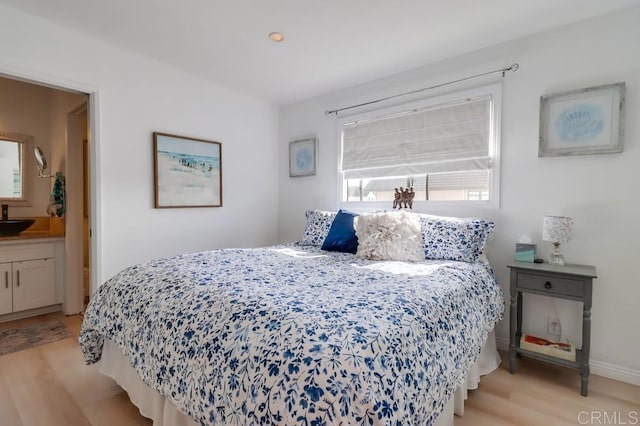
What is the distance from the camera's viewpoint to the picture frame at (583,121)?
2.01 m

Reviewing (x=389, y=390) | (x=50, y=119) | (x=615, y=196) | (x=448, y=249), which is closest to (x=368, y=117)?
(x=448, y=249)

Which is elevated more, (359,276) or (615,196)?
(615,196)

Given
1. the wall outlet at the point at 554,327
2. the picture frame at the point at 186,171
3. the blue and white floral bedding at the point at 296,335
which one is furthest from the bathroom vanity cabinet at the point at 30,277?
the wall outlet at the point at 554,327

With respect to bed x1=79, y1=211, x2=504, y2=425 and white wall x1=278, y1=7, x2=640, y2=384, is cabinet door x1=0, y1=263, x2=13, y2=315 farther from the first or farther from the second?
white wall x1=278, y1=7, x2=640, y2=384

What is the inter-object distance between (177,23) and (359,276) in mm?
2192

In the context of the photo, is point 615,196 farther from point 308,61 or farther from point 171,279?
point 171,279

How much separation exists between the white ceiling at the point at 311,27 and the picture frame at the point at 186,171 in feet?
2.42

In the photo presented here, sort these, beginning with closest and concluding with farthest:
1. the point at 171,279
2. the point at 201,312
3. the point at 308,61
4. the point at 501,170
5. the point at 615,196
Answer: the point at 201,312
the point at 171,279
the point at 615,196
the point at 501,170
the point at 308,61

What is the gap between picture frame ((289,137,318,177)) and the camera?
3623 mm

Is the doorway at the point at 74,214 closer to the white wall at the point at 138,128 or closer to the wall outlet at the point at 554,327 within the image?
the white wall at the point at 138,128

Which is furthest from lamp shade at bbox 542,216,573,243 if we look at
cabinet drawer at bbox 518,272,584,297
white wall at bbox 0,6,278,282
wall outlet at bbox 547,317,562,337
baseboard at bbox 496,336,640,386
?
white wall at bbox 0,6,278,282

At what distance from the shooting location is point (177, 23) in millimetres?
2240

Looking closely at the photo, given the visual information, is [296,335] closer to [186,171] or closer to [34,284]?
[186,171]

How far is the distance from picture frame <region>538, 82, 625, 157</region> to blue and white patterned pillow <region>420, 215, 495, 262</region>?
28.3 inches
